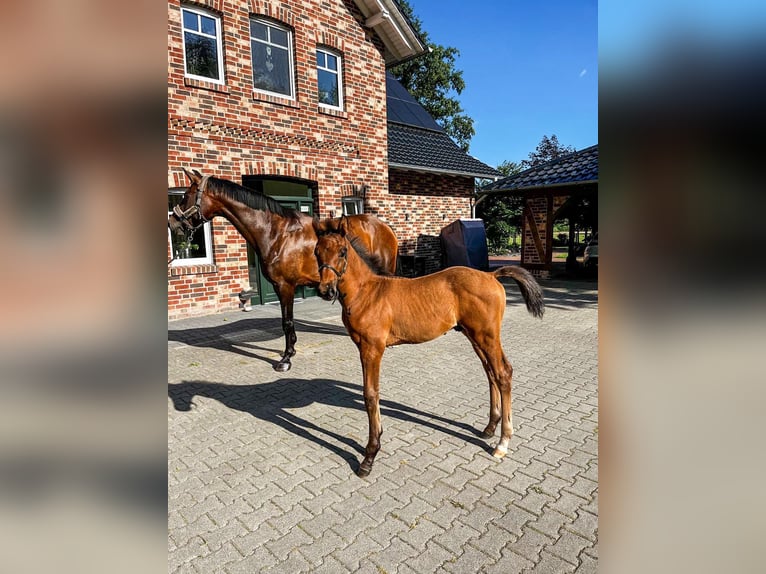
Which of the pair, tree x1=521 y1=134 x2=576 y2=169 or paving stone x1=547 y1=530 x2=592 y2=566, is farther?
tree x1=521 y1=134 x2=576 y2=169

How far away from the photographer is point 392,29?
11008mm

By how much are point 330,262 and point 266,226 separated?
2854 millimetres

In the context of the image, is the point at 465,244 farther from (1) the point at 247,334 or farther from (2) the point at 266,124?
(1) the point at 247,334

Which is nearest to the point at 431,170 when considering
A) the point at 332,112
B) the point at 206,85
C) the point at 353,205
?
the point at 353,205

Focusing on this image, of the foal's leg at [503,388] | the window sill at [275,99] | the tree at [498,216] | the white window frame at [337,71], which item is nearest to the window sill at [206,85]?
the window sill at [275,99]

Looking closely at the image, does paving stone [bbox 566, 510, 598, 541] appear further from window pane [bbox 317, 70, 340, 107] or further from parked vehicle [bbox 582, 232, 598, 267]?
parked vehicle [bbox 582, 232, 598, 267]

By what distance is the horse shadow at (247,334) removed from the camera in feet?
21.5

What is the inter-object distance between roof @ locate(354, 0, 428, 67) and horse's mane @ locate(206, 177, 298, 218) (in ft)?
24.2

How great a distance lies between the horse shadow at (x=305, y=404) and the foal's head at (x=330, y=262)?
1373 mm

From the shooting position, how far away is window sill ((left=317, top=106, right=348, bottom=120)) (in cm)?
1019

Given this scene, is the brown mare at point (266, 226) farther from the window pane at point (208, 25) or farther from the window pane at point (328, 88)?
the window pane at point (328, 88)

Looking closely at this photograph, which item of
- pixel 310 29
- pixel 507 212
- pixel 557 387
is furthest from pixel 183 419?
pixel 507 212

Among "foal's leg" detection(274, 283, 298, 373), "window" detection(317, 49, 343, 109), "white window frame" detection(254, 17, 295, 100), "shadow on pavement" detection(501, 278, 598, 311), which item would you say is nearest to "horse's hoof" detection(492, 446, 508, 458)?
"foal's leg" detection(274, 283, 298, 373)
